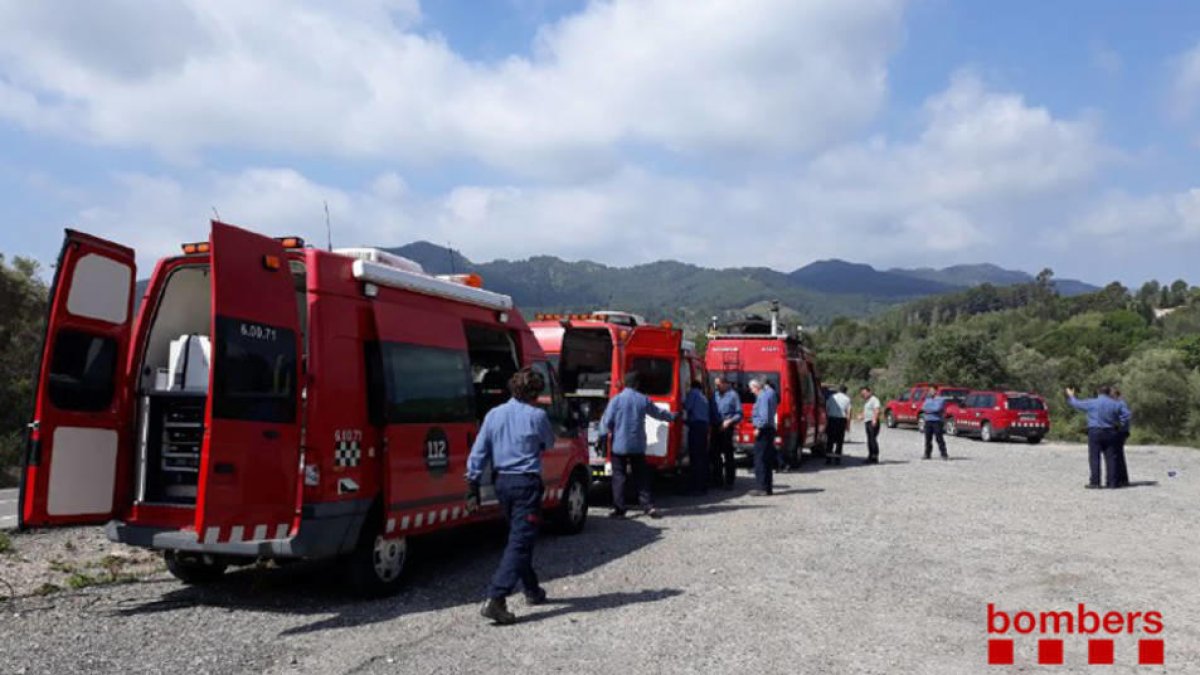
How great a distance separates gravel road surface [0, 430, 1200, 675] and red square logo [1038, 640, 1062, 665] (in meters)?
0.07

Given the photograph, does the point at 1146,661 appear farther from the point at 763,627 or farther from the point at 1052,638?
the point at 763,627

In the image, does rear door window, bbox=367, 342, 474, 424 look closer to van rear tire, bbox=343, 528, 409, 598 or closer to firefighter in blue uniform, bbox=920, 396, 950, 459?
van rear tire, bbox=343, 528, 409, 598

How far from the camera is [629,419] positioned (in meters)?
10.9

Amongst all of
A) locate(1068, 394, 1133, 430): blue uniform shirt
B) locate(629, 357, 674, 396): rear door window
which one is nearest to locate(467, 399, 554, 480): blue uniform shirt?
locate(629, 357, 674, 396): rear door window

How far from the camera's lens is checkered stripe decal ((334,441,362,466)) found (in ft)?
21.4

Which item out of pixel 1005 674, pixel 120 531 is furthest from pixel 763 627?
pixel 120 531

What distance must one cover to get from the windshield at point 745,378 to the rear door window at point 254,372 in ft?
37.4

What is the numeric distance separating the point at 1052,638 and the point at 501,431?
4.06 metres

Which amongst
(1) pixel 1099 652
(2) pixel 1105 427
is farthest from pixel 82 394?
(2) pixel 1105 427

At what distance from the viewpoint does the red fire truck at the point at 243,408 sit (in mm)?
6062

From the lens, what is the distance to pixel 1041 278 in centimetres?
14475

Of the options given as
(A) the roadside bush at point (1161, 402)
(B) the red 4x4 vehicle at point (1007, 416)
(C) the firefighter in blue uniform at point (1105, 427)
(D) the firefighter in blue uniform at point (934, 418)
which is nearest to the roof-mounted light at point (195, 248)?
(C) the firefighter in blue uniform at point (1105, 427)

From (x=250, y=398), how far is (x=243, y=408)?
0.08 meters

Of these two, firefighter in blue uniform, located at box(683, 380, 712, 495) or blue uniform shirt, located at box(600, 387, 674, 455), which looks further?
firefighter in blue uniform, located at box(683, 380, 712, 495)
